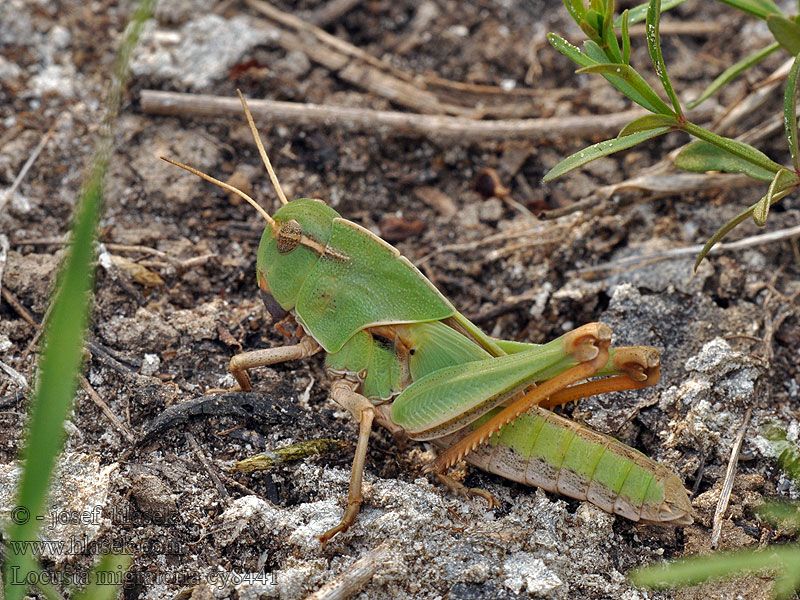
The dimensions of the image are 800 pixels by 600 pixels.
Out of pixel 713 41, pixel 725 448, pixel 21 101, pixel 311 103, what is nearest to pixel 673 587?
pixel 725 448

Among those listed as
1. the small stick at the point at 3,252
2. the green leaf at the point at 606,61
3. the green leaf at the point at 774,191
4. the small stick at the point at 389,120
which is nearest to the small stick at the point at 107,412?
the small stick at the point at 3,252

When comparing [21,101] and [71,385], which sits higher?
[71,385]

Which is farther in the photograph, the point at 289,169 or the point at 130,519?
the point at 289,169

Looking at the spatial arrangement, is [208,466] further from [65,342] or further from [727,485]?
[727,485]

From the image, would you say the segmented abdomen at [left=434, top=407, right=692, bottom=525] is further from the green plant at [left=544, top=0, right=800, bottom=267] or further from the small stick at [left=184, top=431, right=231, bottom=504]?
the small stick at [left=184, top=431, right=231, bottom=504]

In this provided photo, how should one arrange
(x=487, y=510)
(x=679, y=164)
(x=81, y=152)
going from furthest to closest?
(x=81, y=152), (x=679, y=164), (x=487, y=510)

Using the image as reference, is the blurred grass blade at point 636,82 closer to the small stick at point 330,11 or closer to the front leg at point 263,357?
the front leg at point 263,357

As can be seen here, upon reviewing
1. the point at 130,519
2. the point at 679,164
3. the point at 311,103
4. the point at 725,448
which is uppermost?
the point at 679,164

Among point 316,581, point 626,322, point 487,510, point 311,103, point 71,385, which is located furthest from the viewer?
point 311,103

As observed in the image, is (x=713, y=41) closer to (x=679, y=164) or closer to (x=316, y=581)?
(x=679, y=164)
